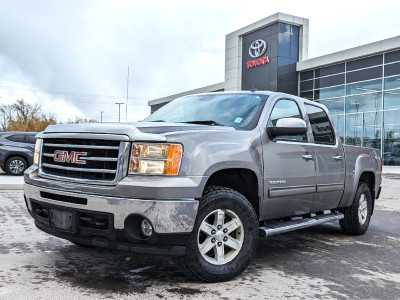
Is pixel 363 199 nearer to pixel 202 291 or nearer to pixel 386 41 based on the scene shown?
pixel 202 291

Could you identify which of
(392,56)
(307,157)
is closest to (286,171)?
(307,157)

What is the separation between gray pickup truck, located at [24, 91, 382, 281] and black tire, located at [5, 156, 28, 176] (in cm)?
1176

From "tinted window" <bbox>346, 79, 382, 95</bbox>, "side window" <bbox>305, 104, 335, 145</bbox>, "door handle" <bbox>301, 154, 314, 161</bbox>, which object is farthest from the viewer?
"tinted window" <bbox>346, 79, 382, 95</bbox>

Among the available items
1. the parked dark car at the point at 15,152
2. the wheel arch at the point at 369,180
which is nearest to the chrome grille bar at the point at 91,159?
the wheel arch at the point at 369,180

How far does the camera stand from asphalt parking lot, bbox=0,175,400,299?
11.3ft

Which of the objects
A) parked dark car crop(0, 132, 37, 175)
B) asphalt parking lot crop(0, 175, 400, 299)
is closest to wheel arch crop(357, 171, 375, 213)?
asphalt parking lot crop(0, 175, 400, 299)

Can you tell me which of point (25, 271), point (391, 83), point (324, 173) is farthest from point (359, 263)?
point (391, 83)

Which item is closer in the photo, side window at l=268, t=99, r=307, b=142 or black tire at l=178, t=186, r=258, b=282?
black tire at l=178, t=186, r=258, b=282

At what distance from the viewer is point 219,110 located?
4695 millimetres

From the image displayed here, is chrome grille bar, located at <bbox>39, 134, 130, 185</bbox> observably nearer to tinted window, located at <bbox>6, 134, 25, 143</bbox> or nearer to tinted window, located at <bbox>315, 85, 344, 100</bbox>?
tinted window, located at <bbox>6, 134, 25, 143</bbox>

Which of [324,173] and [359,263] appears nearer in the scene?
[359,263]

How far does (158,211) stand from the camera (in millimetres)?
3314

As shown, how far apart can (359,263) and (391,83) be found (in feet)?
82.3

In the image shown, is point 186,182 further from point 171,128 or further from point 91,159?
point 91,159
